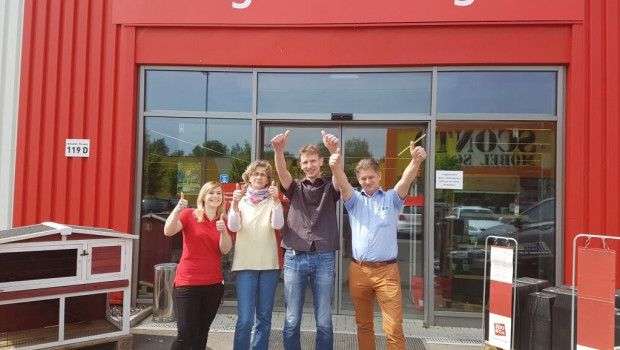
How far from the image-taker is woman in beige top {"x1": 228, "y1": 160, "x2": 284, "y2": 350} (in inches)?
121

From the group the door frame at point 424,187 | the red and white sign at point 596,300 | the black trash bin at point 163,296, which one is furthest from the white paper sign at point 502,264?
the black trash bin at point 163,296

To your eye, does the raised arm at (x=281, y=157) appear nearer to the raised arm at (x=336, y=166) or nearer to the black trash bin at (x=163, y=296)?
the raised arm at (x=336, y=166)

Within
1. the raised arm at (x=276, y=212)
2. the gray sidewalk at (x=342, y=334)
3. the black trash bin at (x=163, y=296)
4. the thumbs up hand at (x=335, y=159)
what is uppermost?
the thumbs up hand at (x=335, y=159)

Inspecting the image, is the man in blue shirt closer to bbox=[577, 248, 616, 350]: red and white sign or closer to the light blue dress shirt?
the light blue dress shirt

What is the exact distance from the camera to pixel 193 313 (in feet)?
9.73

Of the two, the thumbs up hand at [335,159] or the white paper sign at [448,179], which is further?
the white paper sign at [448,179]

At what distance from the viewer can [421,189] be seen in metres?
4.94

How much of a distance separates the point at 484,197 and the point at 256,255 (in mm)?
3109

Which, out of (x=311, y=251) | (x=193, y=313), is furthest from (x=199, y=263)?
(x=311, y=251)

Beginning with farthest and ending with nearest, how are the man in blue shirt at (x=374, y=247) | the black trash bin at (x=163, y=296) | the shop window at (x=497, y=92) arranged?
the shop window at (x=497, y=92) → the black trash bin at (x=163, y=296) → the man in blue shirt at (x=374, y=247)

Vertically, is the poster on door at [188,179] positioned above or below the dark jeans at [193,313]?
above

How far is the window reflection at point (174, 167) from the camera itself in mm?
5105

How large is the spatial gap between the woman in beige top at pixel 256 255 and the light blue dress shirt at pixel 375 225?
1.96 feet

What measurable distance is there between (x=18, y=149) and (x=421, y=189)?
16.4 feet
